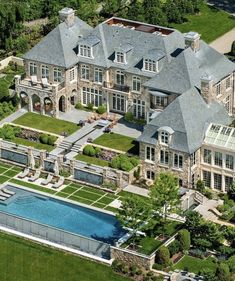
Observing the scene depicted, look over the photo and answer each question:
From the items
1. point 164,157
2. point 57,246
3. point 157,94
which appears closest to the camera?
point 57,246

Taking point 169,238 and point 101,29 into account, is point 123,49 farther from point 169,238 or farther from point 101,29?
point 169,238

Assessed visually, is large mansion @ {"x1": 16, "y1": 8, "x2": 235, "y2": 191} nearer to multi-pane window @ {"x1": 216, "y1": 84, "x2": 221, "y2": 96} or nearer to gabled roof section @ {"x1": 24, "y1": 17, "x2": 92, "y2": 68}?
multi-pane window @ {"x1": 216, "y1": 84, "x2": 221, "y2": 96}

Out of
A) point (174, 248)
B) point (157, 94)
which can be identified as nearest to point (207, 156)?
point (157, 94)

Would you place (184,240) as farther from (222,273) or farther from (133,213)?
(222,273)

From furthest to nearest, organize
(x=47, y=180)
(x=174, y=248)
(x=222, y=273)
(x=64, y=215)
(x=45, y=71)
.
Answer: (x=45, y=71), (x=47, y=180), (x=64, y=215), (x=174, y=248), (x=222, y=273)

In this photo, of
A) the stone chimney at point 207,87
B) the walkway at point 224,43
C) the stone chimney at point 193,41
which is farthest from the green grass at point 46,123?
the walkway at point 224,43

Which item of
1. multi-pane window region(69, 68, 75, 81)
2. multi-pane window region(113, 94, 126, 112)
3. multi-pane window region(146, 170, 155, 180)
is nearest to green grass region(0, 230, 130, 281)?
multi-pane window region(146, 170, 155, 180)

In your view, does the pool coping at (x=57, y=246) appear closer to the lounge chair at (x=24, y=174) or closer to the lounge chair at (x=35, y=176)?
the lounge chair at (x=35, y=176)

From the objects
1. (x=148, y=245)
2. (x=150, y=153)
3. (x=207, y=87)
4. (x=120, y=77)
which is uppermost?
(x=207, y=87)
